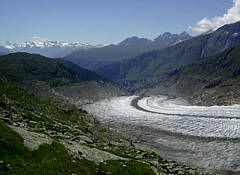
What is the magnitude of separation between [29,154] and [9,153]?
2396 mm

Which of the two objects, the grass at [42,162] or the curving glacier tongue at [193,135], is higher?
the grass at [42,162]

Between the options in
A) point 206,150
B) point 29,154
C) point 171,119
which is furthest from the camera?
point 171,119

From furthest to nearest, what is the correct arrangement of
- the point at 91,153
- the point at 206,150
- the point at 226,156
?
1. the point at 206,150
2. the point at 226,156
3. the point at 91,153

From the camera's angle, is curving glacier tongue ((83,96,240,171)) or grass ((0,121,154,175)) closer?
grass ((0,121,154,175))

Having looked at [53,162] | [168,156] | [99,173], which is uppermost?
[53,162]

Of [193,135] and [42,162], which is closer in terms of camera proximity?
[42,162]

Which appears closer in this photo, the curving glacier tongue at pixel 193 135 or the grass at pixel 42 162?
the grass at pixel 42 162

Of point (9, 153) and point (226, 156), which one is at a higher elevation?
point (9, 153)

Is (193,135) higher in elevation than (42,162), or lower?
lower

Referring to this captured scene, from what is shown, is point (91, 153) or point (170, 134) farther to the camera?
point (170, 134)

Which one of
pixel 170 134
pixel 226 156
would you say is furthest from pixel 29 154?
pixel 170 134

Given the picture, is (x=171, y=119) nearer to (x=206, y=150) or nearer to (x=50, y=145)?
(x=206, y=150)

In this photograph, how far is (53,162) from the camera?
27.1m

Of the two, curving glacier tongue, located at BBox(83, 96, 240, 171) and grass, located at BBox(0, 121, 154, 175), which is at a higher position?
grass, located at BBox(0, 121, 154, 175)
